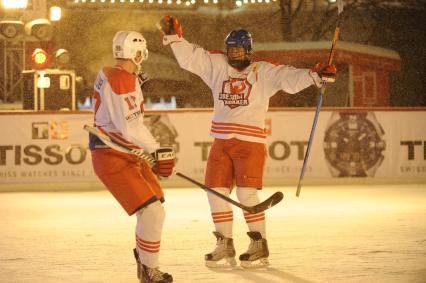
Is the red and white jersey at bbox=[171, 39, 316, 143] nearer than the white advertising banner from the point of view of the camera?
Yes

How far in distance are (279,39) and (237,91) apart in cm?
2390

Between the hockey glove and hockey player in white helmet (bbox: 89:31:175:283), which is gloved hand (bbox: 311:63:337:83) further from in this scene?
the hockey glove

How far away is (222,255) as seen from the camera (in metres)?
8.23

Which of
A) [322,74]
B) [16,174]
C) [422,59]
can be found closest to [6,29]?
[16,174]

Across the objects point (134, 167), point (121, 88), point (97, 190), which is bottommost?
point (97, 190)

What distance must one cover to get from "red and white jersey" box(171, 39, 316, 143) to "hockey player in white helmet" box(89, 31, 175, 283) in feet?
4.88

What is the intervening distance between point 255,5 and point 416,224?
21.5 metres

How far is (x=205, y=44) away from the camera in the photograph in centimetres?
3209

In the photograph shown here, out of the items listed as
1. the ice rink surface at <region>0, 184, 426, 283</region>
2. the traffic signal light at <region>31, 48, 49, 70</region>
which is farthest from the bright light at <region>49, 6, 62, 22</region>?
the ice rink surface at <region>0, 184, 426, 283</region>

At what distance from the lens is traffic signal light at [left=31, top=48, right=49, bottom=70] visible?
19.3 m

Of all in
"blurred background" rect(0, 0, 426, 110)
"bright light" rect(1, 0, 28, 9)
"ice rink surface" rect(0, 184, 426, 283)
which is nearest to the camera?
"ice rink surface" rect(0, 184, 426, 283)

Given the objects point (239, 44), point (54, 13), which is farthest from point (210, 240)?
point (54, 13)

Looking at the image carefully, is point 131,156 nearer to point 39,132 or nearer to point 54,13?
point 39,132

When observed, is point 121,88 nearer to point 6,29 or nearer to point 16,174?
point 16,174
